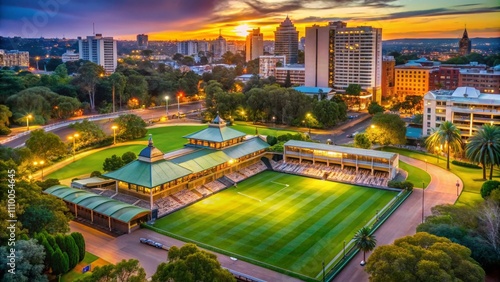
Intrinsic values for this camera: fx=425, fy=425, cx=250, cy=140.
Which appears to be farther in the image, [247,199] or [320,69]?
[320,69]

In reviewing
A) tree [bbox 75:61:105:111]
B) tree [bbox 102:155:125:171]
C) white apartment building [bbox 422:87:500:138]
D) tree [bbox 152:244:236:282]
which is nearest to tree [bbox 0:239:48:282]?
tree [bbox 152:244:236:282]

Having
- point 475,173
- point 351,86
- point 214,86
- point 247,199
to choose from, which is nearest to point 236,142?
point 247,199

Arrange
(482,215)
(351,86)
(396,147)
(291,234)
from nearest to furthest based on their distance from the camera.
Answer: (482,215) < (291,234) < (396,147) < (351,86)

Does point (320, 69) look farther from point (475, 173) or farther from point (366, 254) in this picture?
point (366, 254)

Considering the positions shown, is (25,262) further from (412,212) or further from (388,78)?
(388,78)

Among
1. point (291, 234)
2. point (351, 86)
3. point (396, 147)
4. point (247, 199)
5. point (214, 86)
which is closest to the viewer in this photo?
point (291, 234)

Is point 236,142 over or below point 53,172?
over

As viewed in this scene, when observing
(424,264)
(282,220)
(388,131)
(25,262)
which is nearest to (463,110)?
(388,131)
